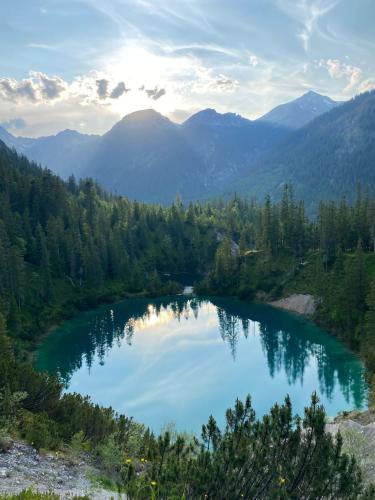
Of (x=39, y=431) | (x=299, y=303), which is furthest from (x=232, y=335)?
(x=39, y=431)

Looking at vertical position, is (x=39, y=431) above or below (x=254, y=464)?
below

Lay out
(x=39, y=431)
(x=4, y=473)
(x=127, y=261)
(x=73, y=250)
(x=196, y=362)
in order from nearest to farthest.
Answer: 1. (x=4, y=473)
2. (x=39, y=431)
3. (x=196, y=362)
4. (x=73, y=250)
5. (x=127, y=261)

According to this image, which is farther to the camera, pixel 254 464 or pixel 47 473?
pixel 47 473

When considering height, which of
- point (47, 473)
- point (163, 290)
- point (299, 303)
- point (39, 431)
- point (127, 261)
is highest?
point (39, 431)

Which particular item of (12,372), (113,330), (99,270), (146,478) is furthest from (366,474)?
(99,270)

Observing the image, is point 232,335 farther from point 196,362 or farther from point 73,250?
point 73,250

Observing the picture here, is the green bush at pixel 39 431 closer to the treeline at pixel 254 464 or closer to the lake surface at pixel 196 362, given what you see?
the treeline at pixel 254 464

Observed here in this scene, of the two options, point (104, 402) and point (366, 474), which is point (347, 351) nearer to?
point (104, 402)

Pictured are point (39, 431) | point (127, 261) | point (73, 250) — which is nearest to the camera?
point (39, 431)
